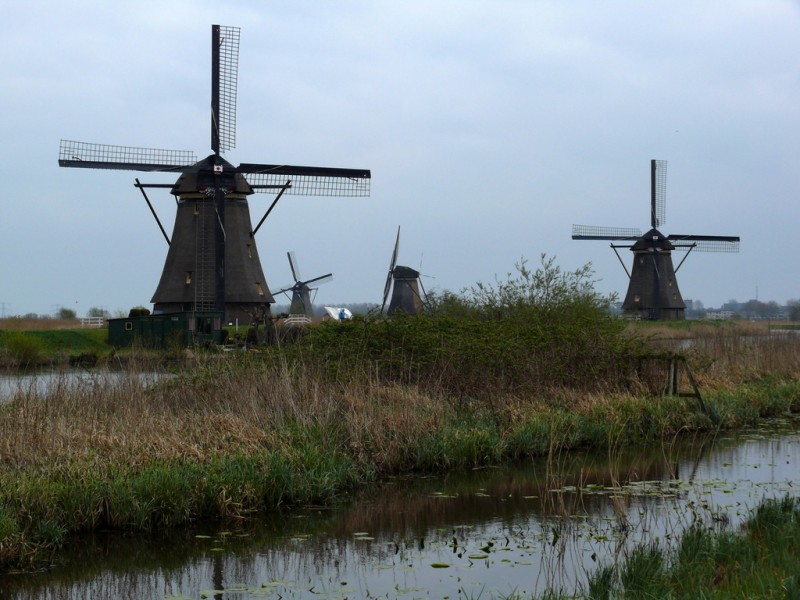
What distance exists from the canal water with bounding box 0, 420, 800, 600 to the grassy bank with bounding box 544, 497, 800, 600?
0.78ft

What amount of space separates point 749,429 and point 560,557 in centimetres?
941

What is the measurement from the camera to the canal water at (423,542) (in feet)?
24.6

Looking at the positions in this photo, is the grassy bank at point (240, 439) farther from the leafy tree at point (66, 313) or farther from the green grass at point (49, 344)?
the leafy tree at point (66, 313)

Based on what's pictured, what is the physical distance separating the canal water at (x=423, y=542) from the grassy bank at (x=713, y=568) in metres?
0.24

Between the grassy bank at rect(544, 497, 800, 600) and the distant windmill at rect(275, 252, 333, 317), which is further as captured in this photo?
the distant windmill at rect(275, 252, 333, 317)

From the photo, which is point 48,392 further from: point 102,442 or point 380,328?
point 380,328

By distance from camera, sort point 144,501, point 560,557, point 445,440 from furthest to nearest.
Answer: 1. point 445,440
2. point 144,501
3. point 560,557

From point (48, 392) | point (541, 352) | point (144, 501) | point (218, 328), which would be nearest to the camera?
point (144, 501)

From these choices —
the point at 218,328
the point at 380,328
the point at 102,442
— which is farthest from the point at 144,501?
the point at 218,328

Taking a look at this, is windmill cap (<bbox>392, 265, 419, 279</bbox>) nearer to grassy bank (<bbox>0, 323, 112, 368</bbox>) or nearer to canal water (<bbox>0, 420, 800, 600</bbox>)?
grassy bank (<bbox>0, 323, 112, 368</bbox>)

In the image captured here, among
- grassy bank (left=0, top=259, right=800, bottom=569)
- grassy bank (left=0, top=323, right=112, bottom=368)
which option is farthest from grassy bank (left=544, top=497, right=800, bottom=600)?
grassy bank (left=0, top=323, right=112, bottom=368)

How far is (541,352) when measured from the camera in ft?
51.8

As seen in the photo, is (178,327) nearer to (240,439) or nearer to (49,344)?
(49,344)

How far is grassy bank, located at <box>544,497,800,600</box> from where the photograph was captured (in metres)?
5.89
